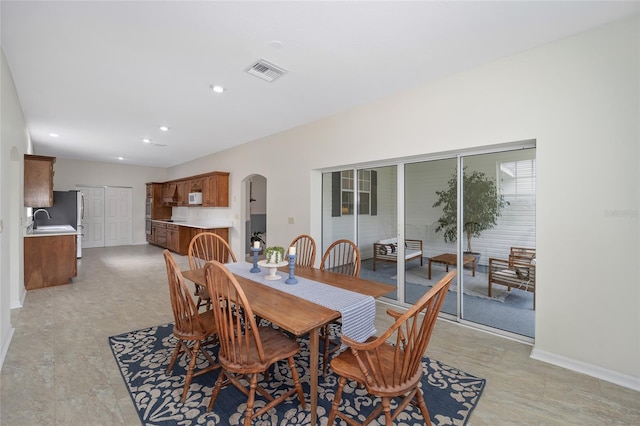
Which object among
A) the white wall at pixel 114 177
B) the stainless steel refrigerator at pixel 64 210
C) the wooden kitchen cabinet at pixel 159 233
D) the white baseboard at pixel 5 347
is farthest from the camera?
the wooden kitchen cabinet at pixel 159 233

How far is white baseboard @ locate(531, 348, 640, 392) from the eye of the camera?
7.07 ft

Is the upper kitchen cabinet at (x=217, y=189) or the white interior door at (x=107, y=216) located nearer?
the upper kitchen cabinet at (x=217, y=189)

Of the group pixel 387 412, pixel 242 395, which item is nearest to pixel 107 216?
pixel 242 395

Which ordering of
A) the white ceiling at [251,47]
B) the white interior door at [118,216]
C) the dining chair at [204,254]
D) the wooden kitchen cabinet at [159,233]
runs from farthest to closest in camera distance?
the white interior door at [118,216], the wooden kitchen cabinet at [159,233], the dining chair at [204,254], the white ceiling at [251,47]

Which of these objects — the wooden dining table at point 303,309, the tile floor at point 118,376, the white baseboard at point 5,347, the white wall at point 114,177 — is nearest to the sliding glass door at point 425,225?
the tile floor at point 118,376

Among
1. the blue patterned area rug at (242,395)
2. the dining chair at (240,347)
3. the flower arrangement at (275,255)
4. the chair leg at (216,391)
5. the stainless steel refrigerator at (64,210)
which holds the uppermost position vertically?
the stainless steel refrigerator at (64,210)

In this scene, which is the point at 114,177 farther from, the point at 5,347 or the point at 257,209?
the point at 5,347

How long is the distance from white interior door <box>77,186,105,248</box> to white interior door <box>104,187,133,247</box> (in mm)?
132

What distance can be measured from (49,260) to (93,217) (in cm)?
491

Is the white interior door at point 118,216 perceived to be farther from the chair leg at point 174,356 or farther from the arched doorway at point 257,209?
the chair leg at point 174,356

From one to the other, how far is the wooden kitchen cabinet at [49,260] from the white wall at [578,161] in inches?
229

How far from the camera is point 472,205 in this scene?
3.20 m

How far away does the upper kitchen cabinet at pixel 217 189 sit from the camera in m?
6.68

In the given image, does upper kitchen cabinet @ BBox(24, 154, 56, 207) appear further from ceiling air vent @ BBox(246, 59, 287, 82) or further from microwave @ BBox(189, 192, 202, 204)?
ceiling air vent @ BBox(246, 59, 287, 82)
